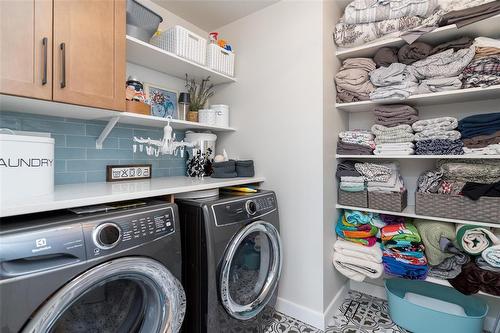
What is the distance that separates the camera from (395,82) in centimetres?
165

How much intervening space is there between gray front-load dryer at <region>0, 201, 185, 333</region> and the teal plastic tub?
57.1 inches

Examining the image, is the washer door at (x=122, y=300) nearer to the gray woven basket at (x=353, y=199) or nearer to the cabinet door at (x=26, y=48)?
the cabinet door at (x=26, y=48)

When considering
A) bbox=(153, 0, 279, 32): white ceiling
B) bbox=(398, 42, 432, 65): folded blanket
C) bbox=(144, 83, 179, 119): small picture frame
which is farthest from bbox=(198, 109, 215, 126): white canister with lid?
bbox=(398, 42, 432, 65): folded blanket

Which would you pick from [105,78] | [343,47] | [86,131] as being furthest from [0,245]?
[343,47]

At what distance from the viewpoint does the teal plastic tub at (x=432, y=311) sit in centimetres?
148

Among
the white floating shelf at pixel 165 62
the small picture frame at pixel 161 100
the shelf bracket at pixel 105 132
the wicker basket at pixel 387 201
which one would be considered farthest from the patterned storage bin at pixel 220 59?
the wicker basket at pixel 387 201

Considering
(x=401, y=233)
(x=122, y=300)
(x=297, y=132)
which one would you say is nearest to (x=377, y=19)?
(x=297, y=132)

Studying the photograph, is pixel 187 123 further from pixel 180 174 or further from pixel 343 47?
pixel 343 47

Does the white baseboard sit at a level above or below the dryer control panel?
below

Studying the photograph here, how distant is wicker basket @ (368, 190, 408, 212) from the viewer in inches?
65.8

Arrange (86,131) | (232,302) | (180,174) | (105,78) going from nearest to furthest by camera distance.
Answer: (105,78), (232,302), (86,131), (180,174)

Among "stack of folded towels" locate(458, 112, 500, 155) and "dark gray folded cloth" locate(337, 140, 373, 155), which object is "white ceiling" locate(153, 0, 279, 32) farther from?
"stack of folded towels" locate(458, 112, 500, 155)

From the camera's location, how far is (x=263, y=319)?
159 centimetres

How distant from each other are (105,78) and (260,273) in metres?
1.44
